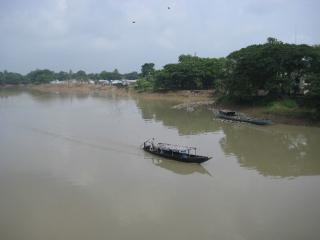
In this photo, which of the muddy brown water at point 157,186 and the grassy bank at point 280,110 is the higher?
the grassy bank at point 280,110

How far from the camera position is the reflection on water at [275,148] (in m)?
20.7

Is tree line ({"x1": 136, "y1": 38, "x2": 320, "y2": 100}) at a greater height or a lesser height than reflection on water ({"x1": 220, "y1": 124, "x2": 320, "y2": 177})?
greater

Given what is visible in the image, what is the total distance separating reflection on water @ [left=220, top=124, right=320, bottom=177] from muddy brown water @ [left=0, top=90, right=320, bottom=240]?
0.07 metres

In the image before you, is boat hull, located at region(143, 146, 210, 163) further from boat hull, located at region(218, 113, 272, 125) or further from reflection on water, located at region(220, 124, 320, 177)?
boat hull, located at region(218, 113, 272, 125)

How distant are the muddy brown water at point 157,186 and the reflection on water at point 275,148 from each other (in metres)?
0.07

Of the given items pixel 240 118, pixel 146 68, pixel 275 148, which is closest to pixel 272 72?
pixel 240 118

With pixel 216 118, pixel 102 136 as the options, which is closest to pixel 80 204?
pixel 102 136

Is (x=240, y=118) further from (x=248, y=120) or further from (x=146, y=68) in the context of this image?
(x=146, y=68)

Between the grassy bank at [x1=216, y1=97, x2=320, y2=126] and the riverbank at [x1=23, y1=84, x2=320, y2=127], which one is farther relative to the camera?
the riverbank at [x1=23, y1=84, x2=320, y2=127]

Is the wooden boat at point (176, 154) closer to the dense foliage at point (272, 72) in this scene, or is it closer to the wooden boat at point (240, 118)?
the wooden boat at point (240, 118)

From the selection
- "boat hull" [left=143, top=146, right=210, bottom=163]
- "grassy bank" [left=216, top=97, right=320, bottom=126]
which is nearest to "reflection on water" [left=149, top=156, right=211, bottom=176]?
"boat hull" [left=143, top=146, right=210, bottom=163]

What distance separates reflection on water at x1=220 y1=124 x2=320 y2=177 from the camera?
20688 mm

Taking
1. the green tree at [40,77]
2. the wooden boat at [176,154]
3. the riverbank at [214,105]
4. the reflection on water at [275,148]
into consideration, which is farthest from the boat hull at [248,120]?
the green tree at [40,77]

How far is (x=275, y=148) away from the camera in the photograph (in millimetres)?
25203
